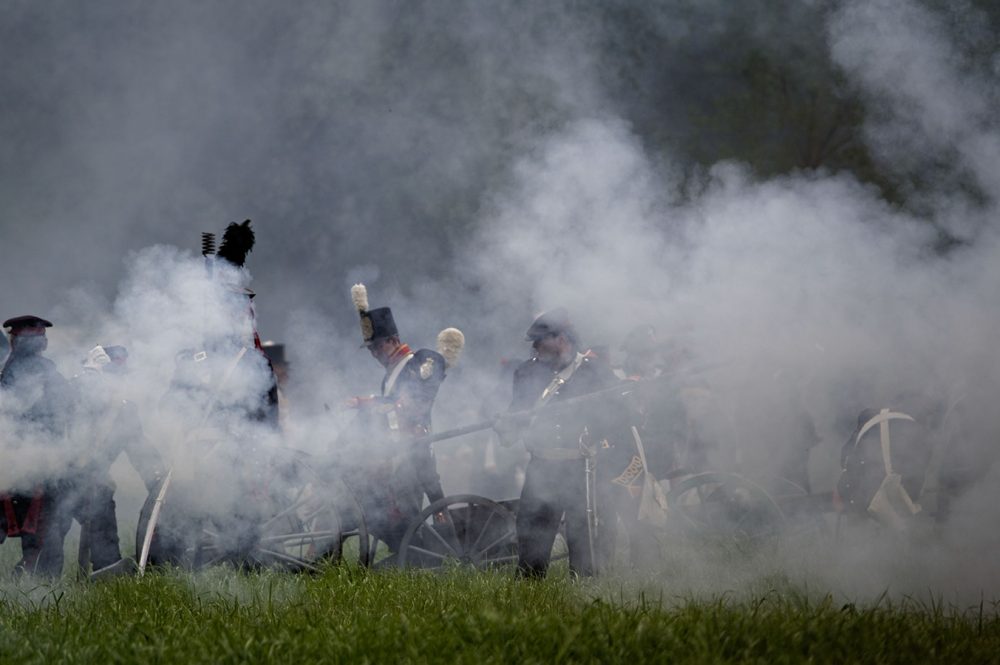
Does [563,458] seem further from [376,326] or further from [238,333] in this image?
[376,326]

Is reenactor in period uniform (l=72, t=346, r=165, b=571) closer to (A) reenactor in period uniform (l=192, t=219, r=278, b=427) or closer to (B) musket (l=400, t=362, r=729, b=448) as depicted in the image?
(A) reenactor in period uniform (l=192, t=219, r=278, b=427)

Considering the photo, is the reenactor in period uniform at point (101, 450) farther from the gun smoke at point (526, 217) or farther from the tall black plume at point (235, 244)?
the tall black plume at point (235, 244)

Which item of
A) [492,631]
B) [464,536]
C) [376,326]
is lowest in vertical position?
[492,631]

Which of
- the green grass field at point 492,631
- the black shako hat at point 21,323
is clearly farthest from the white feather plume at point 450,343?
the green grass field at point 492,631

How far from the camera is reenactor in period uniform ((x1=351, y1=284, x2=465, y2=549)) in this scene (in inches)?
292

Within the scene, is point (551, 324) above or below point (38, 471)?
above

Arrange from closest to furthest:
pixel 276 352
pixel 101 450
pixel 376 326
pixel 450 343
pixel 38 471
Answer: pixel 38 471 → pixel 101 450 → pixel 450 343 → pixel 376 326 → pixel 276 352

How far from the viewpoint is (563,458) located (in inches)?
255

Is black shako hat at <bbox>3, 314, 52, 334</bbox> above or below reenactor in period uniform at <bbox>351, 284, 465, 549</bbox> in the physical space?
above

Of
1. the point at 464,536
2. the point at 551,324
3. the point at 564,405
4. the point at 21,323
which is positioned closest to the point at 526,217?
the point at 551,324

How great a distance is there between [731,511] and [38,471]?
4.15 m

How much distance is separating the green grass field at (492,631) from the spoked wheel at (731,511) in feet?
6.26

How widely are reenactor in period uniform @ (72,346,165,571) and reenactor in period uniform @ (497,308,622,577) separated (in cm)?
212

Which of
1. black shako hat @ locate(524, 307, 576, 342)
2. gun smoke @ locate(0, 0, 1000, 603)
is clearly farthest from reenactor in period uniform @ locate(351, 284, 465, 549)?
black shako hat @ locate(524, 307, 576, 342)
